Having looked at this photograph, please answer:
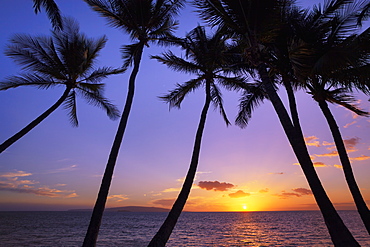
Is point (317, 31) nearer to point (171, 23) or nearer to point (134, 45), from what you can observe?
point (171, 23)

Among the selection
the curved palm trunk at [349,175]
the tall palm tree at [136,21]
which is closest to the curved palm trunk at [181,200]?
the tall palm tree at [136,21]

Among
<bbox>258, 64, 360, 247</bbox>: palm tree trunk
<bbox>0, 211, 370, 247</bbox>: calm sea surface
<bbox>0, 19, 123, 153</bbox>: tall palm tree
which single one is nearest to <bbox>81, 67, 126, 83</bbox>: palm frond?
<bbox>0, 19, 123, 153</bbox>: tall palm tree

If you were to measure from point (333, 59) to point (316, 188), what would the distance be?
353 centimetres

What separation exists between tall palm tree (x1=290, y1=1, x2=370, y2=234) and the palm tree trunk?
1872 mm

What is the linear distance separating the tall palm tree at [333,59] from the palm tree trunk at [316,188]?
1872mm

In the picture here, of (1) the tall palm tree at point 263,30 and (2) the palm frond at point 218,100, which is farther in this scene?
(2) the palm frond at point 218,100

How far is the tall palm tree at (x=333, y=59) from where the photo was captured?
7.31m

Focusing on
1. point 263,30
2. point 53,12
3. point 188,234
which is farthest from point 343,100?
point 188,234

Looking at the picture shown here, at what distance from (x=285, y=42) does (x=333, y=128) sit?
356 centimetres

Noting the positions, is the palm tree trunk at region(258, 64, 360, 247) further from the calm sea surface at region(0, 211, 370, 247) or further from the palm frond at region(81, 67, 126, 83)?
the calm sea surface at region(0, 211, 370, 247)

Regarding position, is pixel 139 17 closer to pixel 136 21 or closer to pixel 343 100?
pixel 136 21

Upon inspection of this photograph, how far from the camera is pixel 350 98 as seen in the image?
10531 millimetres

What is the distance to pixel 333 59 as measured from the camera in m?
7.08

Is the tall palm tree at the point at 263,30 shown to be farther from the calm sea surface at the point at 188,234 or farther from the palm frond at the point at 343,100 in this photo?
the calm sea surface at the point at 188,234
